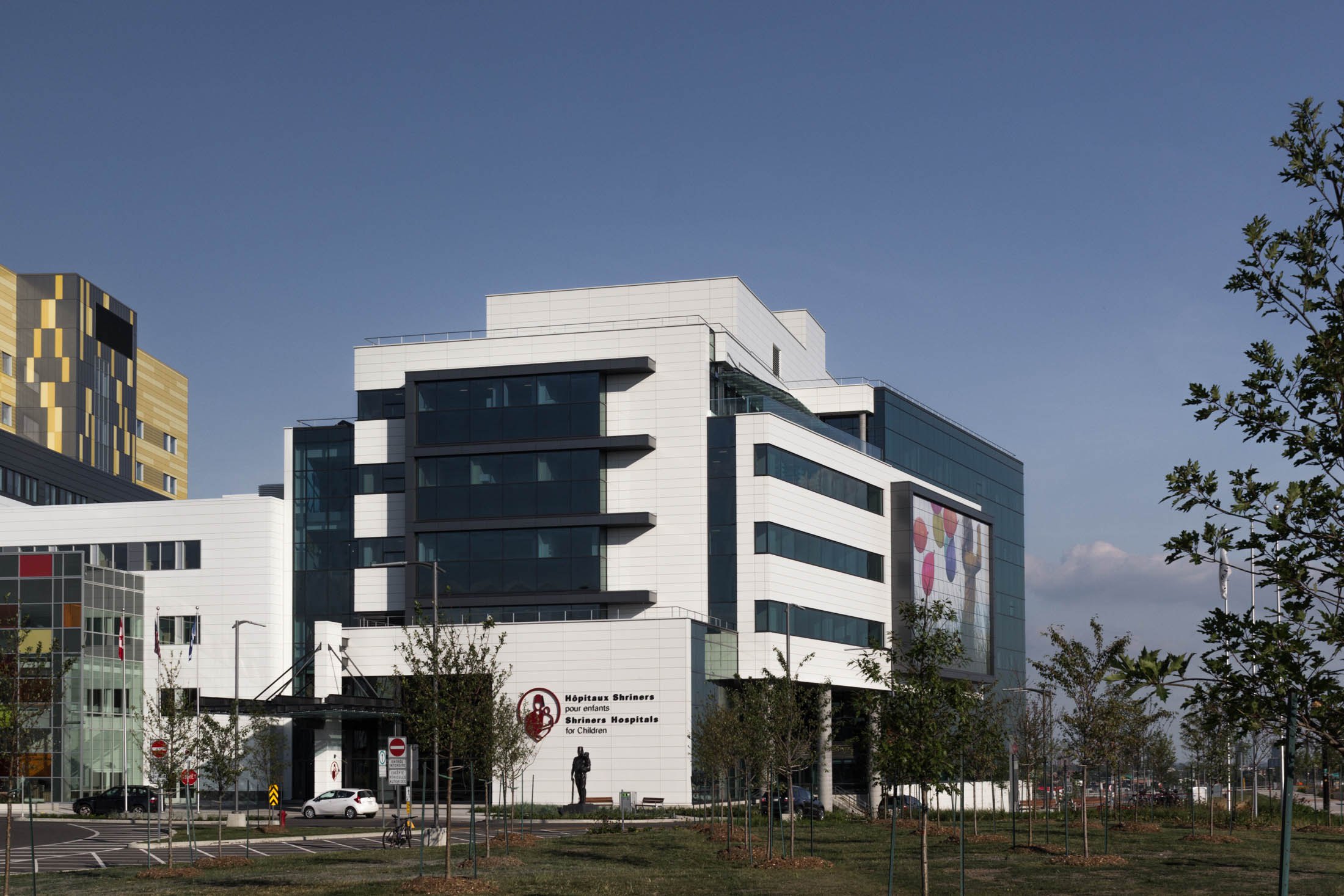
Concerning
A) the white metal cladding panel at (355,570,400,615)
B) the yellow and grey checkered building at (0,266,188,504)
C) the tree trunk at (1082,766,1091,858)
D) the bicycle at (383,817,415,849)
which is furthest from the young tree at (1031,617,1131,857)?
the yellow and grey checkered building at (0,266,188,504)

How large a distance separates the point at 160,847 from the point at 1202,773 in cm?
5129

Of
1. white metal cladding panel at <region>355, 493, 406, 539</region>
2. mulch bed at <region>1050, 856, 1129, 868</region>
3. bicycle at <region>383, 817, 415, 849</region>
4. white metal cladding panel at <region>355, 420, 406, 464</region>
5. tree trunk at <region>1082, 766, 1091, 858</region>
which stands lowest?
bicycle at <region>383, 817, 415, 849</region>

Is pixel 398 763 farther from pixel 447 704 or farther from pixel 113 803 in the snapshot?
pixel 113 803

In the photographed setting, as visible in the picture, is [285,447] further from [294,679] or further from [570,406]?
[570,406]

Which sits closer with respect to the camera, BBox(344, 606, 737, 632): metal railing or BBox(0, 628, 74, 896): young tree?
BBox(0, 628, 74, 896): young tree

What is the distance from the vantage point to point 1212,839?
50531 mm

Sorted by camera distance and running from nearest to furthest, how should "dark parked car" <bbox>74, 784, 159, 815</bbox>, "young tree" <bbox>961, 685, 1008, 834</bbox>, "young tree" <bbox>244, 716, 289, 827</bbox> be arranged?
"young tree" <bbox>961, 685, 1008, 834</bbox> → "young tree" <bbox>244, 716, 289, 827</bbox> → "dark parked car" <bbox>74, 784, 159, 815</bbox>

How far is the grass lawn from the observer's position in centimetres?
3159

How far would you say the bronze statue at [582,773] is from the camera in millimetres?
72438

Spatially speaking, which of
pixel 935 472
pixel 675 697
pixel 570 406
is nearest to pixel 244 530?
pixel 570 406

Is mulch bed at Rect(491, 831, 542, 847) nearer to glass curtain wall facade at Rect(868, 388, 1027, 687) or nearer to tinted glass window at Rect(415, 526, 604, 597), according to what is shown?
tinted glass window at Rect(415, 526, 604, 597)

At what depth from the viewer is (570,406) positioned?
78.6 metres

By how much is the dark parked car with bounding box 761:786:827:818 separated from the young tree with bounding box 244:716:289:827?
23.6 meters

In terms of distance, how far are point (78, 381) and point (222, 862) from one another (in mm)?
122681
